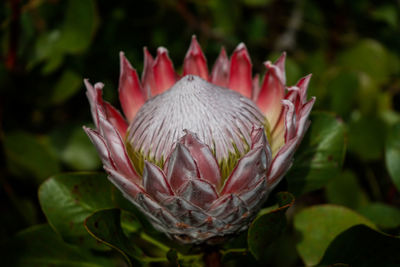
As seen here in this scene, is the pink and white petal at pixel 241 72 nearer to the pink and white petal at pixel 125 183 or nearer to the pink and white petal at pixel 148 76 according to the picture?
the pink and white petal at pixel 148 76

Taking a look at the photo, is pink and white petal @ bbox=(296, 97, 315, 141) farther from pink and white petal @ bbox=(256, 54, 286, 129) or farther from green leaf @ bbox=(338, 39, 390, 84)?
green leaf @ bbox=(338, 39, 390, 84)

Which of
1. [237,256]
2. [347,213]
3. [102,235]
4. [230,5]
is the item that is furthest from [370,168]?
[102,235]

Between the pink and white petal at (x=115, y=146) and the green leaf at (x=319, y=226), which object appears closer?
the pink and white petal at (x=115, y=146)

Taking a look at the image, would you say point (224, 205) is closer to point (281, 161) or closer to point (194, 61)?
point (281, 161)

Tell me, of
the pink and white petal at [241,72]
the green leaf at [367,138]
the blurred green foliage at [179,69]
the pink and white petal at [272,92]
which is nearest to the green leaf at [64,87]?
the blurred green foliage at [179,69]

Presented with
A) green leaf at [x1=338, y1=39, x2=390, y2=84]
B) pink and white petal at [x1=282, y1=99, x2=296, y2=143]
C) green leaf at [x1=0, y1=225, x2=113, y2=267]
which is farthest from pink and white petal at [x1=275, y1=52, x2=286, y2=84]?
green leaf at [x1=338, y1=39, x2=390, y2=84]

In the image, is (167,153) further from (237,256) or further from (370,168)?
(370,168)

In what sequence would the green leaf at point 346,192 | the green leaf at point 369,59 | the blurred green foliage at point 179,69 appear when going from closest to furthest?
the blurred green foliage at point 179,69 < the green leaf at point 346,192 < the green leaf at point 369,59
